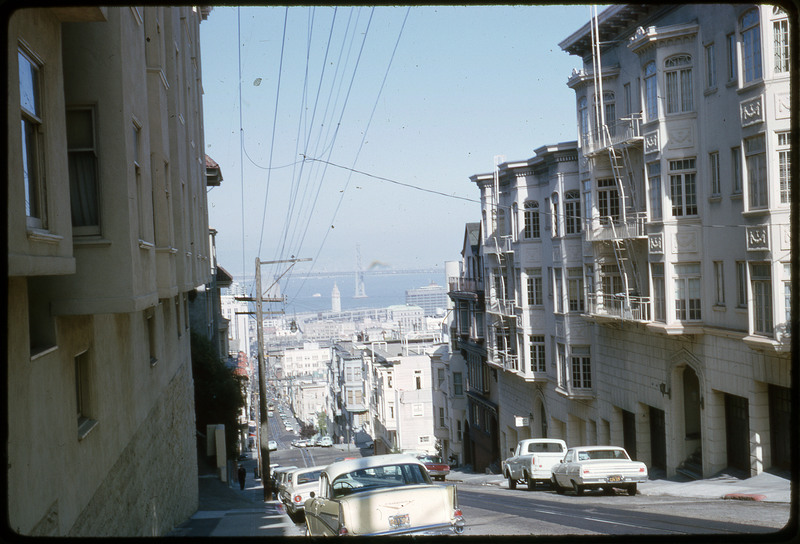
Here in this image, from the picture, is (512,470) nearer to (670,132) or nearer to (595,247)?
(595,247)

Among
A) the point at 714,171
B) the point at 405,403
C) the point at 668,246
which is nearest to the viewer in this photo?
the point at 714,171

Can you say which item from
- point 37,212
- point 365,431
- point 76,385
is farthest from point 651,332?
point 365,431

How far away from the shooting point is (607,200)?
28.5 meters

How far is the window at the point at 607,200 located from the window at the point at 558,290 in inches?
186

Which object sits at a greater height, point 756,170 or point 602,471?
point 756,170

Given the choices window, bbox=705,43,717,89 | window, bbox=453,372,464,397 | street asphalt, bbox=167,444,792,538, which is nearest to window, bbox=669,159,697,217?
window, bbox=705,43,717,89

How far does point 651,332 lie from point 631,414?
13.4ft

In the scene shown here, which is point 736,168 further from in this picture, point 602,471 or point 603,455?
point 602,471

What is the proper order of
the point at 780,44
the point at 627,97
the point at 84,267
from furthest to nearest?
1. the point at 627,97
2. the point at 780,44
3. the point at 84,267

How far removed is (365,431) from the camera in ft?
306

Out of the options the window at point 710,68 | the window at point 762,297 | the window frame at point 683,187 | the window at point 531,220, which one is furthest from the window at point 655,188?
the window at point 531,220

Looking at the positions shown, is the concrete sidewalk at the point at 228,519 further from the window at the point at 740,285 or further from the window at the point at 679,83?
the window at the point at 679,83

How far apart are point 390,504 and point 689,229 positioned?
16391mm

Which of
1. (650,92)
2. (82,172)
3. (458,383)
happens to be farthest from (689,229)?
(458,383)
